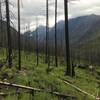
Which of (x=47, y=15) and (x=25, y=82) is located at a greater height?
(x=47, y=15)

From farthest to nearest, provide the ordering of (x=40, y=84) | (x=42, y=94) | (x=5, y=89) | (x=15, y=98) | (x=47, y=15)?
1. (x=47, y=15)
2. (x=40, y=84)
3. (x=5, y=89)
4. (x=42, y=94)
5. (x=15, y=98)

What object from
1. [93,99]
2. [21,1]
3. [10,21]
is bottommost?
[93,99]

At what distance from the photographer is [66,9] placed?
1075 inches

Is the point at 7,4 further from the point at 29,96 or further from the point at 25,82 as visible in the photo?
the point at 29,96

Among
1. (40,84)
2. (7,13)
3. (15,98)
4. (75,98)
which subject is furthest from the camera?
(7,13)

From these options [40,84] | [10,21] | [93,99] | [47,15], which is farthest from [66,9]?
[47,15]

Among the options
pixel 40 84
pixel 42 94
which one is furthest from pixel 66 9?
pixel 42 94

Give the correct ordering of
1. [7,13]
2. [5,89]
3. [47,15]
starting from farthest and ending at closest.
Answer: [47,15] → [7,13] → [5,89]

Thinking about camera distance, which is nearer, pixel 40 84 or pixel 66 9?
pixel 40 84

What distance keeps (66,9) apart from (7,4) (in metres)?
5.57

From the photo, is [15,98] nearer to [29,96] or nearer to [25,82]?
[29,96]

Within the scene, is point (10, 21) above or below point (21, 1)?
below

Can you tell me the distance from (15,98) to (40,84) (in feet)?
17.8

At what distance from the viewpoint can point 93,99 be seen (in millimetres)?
15172
